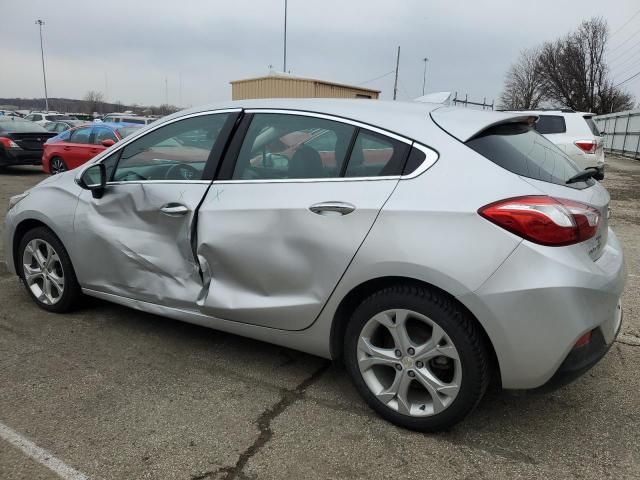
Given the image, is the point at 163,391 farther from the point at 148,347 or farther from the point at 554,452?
the point at 554,452

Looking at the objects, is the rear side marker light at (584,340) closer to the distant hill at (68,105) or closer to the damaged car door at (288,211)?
the damaged car door at (288,211)

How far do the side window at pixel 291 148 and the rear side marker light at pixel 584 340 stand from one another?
52.6 inches

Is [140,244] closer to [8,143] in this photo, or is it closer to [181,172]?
[181,172]

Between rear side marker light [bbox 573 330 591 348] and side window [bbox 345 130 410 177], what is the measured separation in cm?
108

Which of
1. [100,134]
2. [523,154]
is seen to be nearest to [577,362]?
[523,154]

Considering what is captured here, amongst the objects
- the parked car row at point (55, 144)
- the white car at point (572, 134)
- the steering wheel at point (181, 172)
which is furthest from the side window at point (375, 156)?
the parked car row at point (55, 144)

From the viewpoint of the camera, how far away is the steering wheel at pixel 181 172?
318cm

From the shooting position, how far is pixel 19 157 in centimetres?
1330

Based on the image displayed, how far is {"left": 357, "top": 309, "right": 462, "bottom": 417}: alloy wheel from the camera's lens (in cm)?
240

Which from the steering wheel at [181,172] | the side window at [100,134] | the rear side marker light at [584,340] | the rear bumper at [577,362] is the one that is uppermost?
the steering wheel at [181,172]

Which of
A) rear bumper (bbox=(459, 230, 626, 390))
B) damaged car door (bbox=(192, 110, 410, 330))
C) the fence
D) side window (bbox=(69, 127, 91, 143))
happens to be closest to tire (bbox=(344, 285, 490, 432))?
rear bumper (bbox=(459, 230, 626, 390))

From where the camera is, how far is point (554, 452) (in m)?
2.43

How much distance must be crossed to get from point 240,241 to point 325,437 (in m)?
1.09

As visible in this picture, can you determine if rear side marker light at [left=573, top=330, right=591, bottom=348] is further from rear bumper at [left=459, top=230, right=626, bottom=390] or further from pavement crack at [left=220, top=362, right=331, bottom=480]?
pavement crack at [left=220, top=362, right=331, bottom=480]
